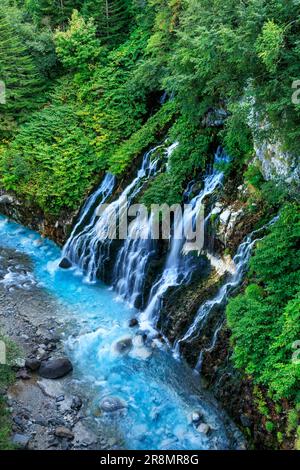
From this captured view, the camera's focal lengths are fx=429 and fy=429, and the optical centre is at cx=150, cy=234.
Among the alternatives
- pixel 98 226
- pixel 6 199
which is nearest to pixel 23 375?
pixel 98 226

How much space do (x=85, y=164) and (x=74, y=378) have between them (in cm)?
996

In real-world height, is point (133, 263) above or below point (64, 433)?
above

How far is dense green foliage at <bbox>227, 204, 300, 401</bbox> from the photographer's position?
862 centimetres

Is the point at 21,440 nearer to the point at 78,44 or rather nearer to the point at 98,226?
the point at 98,226

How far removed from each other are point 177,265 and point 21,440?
21.6 feet

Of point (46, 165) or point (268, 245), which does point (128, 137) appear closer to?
point (46, 165)

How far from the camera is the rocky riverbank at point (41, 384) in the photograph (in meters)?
9.64

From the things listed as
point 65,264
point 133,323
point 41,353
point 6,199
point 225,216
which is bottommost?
point 41,353

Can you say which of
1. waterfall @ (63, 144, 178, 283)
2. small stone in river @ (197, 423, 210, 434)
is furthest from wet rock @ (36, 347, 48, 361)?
small stone in river @ (197, 423, 210, 434)

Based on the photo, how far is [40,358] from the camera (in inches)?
472

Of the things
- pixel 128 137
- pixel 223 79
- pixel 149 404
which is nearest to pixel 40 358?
pixel 149 404

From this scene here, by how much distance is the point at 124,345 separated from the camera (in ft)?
A: 41.3

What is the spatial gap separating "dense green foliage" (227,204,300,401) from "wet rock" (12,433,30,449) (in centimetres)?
489

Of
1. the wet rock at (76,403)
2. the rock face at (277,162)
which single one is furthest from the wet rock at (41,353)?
the rock face at (277,162)
